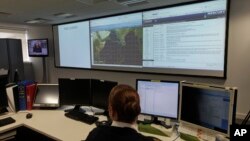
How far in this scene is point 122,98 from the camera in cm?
119

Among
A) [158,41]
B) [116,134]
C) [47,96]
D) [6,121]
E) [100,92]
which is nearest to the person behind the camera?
[116,134]

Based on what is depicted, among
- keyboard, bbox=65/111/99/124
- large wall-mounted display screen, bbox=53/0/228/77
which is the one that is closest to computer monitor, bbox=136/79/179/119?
keyboard, bbox=65/111/99/124

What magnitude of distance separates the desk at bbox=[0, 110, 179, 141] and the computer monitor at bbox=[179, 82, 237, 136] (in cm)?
25

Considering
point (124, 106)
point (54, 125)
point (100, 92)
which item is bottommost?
point (54, 125)

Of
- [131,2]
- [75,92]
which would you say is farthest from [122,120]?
[131,2]

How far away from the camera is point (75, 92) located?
8.03 feet

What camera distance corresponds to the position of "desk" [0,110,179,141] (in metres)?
1.77

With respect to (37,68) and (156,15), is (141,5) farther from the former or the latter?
(37,68)

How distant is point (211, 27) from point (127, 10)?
1.81 m

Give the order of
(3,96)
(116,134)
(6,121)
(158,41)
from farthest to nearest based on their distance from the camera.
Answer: (158,41) < (3,96) < (6,121) < (116,134)

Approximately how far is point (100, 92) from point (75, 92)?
1.18ft

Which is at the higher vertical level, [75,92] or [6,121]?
[75,92]

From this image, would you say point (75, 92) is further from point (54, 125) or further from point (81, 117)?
point (54, 125)

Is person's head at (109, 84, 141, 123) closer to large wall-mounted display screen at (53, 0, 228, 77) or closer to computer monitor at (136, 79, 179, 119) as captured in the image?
computer monitor at (136, 79, 179, 119)
